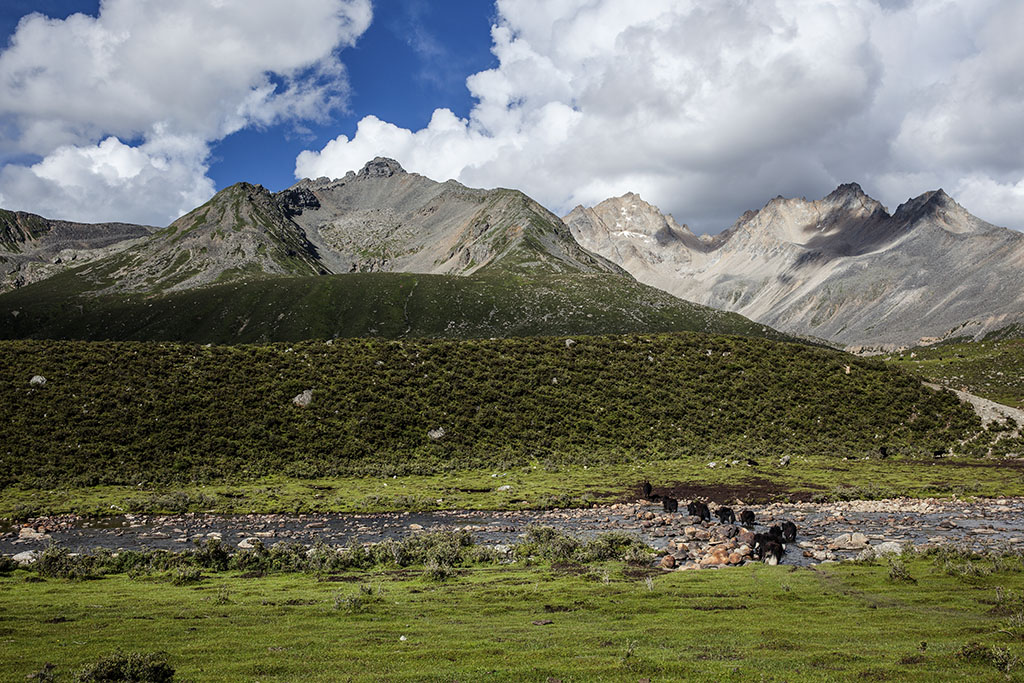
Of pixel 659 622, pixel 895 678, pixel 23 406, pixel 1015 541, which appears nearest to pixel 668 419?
pixel 1015 541

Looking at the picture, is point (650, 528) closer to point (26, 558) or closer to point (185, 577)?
point (185, 577)

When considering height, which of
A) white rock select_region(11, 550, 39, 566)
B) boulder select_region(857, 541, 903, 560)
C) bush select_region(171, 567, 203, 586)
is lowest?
bush select_region(171, 567, 203, 586)

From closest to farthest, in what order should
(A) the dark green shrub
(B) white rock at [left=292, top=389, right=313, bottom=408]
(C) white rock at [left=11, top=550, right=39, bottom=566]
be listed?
(C) white rock at [left=11, top=550, right=39, bottom=566] < (A) the dark green shrub < (B) white rock at [left=292, top=389, right=313, bottom=408]

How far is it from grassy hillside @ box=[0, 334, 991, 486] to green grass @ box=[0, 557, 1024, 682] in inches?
1222

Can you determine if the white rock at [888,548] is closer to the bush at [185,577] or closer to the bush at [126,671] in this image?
the bush at [126,671]

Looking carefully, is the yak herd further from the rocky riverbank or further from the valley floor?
the valley floor

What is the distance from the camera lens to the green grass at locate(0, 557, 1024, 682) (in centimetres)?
1310

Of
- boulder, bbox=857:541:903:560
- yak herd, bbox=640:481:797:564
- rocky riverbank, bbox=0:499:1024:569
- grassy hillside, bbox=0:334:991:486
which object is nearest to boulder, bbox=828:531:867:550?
rocky riverbank, bbox=0:499:1024:569

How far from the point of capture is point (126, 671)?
Answer: 40.2 ft

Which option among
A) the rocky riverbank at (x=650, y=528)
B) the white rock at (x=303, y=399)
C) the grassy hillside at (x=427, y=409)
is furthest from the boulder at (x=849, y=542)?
the white rock at (x=303, y=399)

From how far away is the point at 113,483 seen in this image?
46.5 m

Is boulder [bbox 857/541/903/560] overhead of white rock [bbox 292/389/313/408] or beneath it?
beneath

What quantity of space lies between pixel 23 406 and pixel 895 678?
222 feet

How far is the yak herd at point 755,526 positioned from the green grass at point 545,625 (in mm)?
1648
